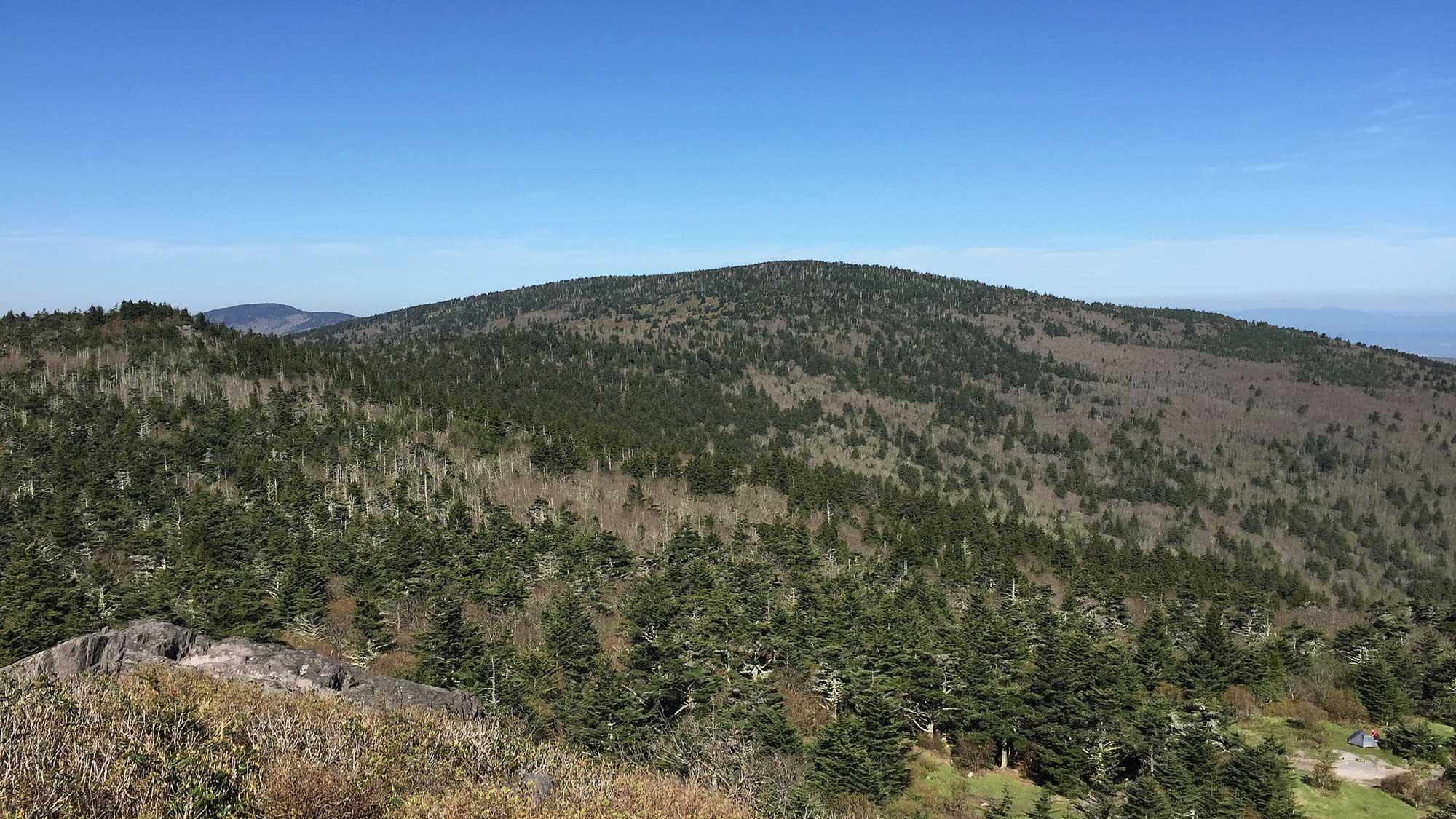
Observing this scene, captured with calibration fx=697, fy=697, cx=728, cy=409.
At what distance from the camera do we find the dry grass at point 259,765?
40.5 ft

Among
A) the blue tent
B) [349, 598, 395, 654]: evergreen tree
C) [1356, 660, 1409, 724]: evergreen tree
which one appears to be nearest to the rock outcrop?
[349, 598, 395, 654]: evergreen tree

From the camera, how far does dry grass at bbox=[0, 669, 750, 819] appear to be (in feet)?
40.5

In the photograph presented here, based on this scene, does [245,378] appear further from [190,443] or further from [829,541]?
[829,541]

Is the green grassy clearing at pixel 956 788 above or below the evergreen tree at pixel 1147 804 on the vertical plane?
below

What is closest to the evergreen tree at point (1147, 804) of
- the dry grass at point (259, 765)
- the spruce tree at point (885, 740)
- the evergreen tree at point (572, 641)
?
the spruce tree at point (885, 740)

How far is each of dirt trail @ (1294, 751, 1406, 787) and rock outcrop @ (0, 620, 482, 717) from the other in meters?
54.2

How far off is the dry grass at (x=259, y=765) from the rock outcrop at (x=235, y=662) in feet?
26.3

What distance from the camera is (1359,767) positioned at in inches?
1854

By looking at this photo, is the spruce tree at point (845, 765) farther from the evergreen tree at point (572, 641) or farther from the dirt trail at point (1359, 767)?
the dirt trail at point (1359, 767)

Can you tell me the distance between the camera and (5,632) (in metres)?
49.7

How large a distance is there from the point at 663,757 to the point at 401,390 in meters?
156

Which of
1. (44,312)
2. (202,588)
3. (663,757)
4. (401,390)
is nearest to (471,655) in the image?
(663,757)

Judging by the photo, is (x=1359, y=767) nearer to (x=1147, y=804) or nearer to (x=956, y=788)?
(x=1147, y=804)

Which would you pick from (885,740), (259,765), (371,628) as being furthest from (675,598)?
(259,765)
